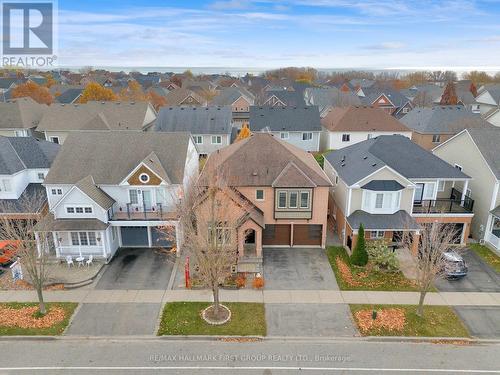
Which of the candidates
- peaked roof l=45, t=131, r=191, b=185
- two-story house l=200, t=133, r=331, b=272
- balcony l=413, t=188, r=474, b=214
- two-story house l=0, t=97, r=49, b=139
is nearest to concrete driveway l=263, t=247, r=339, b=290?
two-story house l=200, t=133, r=331, b=272

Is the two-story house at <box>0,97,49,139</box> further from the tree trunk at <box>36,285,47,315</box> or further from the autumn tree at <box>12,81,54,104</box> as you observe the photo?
the tree trunk at <box>36,285,47,315</box>

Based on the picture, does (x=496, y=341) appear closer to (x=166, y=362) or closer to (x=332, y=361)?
(x=332, y=361)

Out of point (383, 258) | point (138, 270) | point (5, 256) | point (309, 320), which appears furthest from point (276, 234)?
point (5, 256)

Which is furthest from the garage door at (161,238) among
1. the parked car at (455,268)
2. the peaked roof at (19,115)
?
the peaked roof at (19,115)

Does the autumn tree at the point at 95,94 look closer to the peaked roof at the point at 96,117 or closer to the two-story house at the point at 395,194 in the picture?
the peaked roof at the point at 96,117

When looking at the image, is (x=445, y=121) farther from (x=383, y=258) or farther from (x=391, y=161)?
(x=383, y=258)

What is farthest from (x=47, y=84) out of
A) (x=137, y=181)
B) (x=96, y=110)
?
(x=137, y=181)
